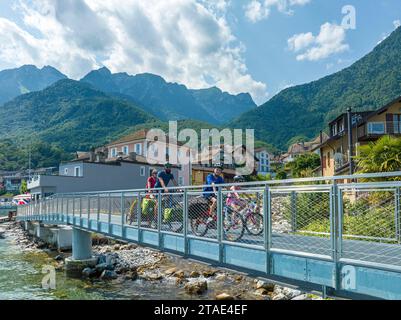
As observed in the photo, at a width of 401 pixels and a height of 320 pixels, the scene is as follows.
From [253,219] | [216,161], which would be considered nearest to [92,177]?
[216,161]

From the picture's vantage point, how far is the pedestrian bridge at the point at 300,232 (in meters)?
6.67

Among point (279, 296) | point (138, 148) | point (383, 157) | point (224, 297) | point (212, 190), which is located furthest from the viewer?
point (138, 148)

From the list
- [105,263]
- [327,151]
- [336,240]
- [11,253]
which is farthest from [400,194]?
[327,151]

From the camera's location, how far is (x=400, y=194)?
7.21 metres

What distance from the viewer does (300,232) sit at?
882 centimetres

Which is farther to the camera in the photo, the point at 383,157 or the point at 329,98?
the point at 329,98

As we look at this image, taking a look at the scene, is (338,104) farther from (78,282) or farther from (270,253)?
(270,253)

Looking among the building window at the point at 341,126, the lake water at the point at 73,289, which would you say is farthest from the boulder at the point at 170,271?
the building window at the point at 341,126

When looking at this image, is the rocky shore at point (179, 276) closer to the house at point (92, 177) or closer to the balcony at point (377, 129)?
the house at point (92, 177)

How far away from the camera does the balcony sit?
39.2 meters

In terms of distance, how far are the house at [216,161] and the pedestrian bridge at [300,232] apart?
3661cm

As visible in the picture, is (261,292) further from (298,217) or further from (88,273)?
(88,273)

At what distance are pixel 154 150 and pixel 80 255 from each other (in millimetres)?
40300

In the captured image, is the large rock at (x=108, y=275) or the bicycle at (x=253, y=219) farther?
the large rock at (x=108, y=275)
